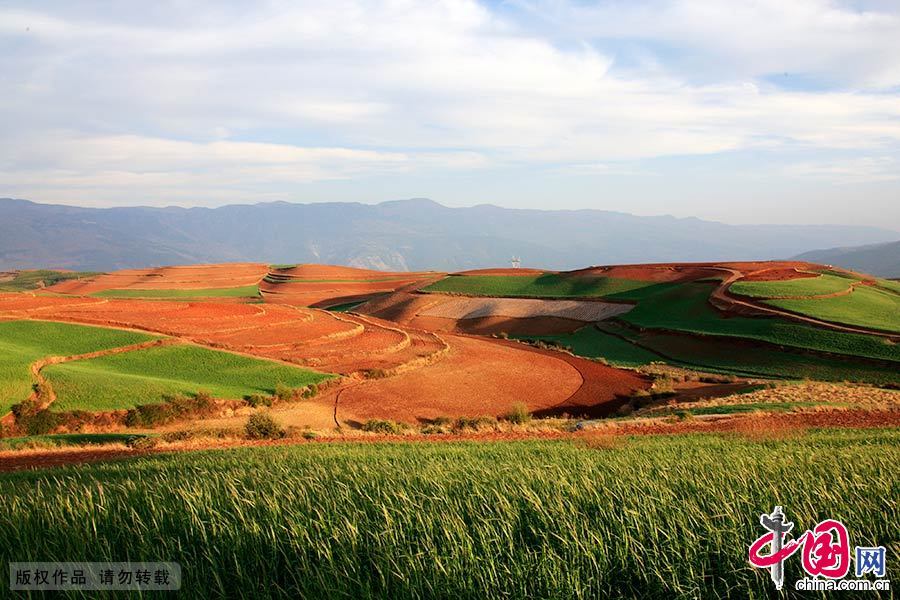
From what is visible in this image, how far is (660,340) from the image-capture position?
50125 mm

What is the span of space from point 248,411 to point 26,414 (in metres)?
9.30

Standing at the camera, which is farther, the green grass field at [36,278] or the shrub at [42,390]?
the green grass field at [36,278]

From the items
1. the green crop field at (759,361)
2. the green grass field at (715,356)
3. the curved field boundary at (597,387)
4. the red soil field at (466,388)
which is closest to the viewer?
the red soil field at (466,388)

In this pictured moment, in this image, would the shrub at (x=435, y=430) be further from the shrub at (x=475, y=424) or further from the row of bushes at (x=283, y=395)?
the row of bushes at (x=283, y=395)

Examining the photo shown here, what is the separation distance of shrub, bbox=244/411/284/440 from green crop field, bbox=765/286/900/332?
42.9m

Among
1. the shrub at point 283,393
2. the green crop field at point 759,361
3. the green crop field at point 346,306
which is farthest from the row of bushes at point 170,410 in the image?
the green crop field at point 346,306

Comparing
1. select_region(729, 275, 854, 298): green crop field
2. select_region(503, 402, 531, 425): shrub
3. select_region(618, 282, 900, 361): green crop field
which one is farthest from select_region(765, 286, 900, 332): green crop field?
select_region(503, 402, 531, 425): shrub

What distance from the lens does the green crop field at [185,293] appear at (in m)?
A: 89.4

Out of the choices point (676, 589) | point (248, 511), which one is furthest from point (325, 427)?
point (676, 589)

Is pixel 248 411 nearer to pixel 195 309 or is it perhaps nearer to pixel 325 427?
pixel 325 427

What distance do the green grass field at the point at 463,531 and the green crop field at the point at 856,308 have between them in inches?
1819

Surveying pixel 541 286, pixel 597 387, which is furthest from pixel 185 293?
pixel 597 387

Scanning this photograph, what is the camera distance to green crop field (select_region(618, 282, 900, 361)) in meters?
39.4

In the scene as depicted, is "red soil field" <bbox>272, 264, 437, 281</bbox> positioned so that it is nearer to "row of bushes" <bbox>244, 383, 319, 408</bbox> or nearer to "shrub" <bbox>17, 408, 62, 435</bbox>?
Answer: "row of bushes" <bbox>244, 383, 319, 408</bbox>
